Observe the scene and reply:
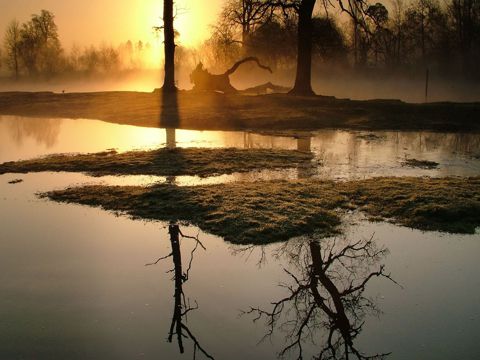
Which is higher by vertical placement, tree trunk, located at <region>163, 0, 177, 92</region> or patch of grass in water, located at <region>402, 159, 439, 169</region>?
tree trunk, located at <region>163, 0, 177, 92</region>

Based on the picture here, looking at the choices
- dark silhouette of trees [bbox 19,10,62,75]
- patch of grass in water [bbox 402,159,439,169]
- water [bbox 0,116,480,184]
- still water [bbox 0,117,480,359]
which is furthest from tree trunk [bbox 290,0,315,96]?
dark silhouette of trees [bbox 19,10,62,75]

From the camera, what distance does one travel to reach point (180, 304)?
510 centimetres

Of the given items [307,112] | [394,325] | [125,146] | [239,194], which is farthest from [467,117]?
[394,325]

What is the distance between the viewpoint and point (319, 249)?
6.46 meters

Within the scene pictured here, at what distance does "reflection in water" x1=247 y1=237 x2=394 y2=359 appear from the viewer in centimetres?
453

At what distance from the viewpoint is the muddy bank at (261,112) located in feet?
64.0

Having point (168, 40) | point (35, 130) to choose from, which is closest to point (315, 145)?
point (35, 130)

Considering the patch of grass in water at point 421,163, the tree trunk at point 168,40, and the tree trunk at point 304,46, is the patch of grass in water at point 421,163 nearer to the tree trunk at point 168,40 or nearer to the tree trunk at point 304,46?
the tree trunk at point 304,46

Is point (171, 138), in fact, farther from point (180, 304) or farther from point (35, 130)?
point (180, 304)

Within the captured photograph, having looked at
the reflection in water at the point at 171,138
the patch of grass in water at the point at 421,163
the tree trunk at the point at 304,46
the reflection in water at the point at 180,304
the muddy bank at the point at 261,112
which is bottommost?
the reflection in water at the point at 180,304

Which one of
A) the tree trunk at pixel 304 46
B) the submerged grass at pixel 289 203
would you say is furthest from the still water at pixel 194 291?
the tree trunk at pixel 304 46

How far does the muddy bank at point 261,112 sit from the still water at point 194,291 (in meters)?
12.2

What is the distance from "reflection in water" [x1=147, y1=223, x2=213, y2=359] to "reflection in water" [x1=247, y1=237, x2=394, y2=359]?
62 centimetres

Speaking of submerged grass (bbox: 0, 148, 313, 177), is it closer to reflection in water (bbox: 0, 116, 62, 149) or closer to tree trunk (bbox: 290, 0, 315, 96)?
reflection in water (bbox: 0, 116, 62, 149)
